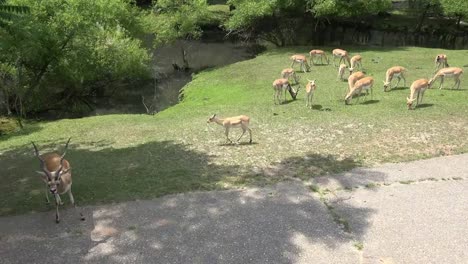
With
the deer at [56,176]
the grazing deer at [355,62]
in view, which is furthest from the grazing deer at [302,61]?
the deer at [56,176]

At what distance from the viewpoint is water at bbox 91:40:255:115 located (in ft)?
124

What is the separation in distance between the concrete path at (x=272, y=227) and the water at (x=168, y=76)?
23.9m

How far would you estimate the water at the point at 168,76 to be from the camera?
3795 cm

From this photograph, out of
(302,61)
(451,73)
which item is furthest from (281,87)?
(451,73)

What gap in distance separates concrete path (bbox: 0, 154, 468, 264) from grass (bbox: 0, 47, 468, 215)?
1.26 m

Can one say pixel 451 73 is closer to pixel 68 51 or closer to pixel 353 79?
pixel 353 79

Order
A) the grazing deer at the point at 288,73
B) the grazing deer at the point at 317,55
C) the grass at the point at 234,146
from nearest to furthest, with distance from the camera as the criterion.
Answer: the grass at the point at 234,146 < the grazing deer at the point at 288,73 < the grazing deer at the point at 317,55

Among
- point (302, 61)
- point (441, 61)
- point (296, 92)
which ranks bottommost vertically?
point (296, 92)

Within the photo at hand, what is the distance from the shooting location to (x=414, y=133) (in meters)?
19.8

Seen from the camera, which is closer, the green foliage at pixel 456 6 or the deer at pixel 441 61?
the deer at pixel 441 61

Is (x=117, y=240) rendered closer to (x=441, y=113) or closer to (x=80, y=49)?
(x=441, y=113)

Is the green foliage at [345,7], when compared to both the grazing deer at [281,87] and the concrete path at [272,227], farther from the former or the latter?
the concrete path at [272,227]

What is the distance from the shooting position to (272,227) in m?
12.3

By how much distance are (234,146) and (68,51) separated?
1878cm
